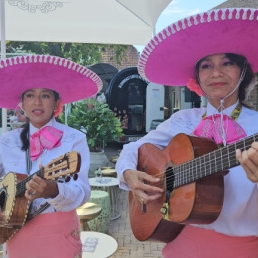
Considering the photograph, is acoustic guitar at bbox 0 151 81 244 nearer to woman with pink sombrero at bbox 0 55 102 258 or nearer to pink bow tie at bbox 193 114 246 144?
woman with pink sombrero at bbox 0 55 102 258

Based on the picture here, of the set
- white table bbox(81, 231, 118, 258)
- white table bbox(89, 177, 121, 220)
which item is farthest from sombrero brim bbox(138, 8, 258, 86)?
white table bbox(89, 177, 121, 220)

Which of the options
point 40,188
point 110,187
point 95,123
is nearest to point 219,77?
point 40,188

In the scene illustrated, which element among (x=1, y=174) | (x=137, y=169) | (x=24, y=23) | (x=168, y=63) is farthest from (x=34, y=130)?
(x=24, y=23)

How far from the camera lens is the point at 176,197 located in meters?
1.52

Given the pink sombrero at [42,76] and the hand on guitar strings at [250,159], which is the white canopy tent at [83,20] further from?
the hand on guitar strings at [250,159]

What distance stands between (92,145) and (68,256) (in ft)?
16.0

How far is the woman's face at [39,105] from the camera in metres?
2.08

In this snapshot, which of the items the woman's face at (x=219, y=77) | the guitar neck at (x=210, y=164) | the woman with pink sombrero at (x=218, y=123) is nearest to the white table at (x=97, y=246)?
the woman with pink sombrero at (x=218, y=123)

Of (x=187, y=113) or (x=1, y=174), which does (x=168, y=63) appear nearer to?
(x=187, y=113)

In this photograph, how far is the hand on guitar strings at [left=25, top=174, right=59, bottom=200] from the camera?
165 centimetres

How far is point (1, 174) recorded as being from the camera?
2188 millimetres

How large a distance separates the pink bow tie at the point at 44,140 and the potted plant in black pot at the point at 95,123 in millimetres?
4450

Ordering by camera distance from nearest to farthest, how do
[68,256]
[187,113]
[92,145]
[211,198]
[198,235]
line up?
[211,198] < [198,235] < [187,113] < [68,256] < [92,145]

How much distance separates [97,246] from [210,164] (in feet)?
5.94
